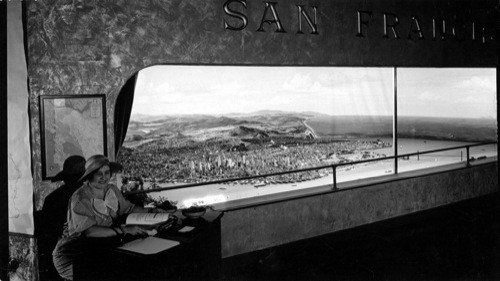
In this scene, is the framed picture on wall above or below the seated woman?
above

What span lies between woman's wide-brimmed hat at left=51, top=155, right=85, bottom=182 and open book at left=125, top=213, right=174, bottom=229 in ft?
3.78

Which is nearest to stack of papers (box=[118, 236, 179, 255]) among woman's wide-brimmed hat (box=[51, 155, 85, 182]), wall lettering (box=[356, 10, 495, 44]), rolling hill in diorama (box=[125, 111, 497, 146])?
woman's wide-brimmed hat (box=[51, 155, 85, 182])

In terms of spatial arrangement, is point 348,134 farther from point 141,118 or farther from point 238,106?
point 141,118

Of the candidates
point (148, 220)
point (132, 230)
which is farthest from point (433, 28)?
point (132, 230)

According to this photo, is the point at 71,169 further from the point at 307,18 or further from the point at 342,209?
the point at 342,209

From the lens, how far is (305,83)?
596 centimetres

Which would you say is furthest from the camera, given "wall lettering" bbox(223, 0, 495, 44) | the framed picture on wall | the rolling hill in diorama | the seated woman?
"wall lettering" bbox(223, 0, 495, 44)

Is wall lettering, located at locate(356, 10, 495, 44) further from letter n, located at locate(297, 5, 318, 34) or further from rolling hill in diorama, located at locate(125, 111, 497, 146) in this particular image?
rolling hill in diorama, located at locate(125, 111, 497, 146)

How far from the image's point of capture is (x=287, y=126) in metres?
5.86

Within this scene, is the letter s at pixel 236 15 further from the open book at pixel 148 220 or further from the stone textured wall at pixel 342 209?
the open book at pixel 148 220

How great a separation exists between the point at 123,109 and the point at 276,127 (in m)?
1.85

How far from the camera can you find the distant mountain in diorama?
5.05m
